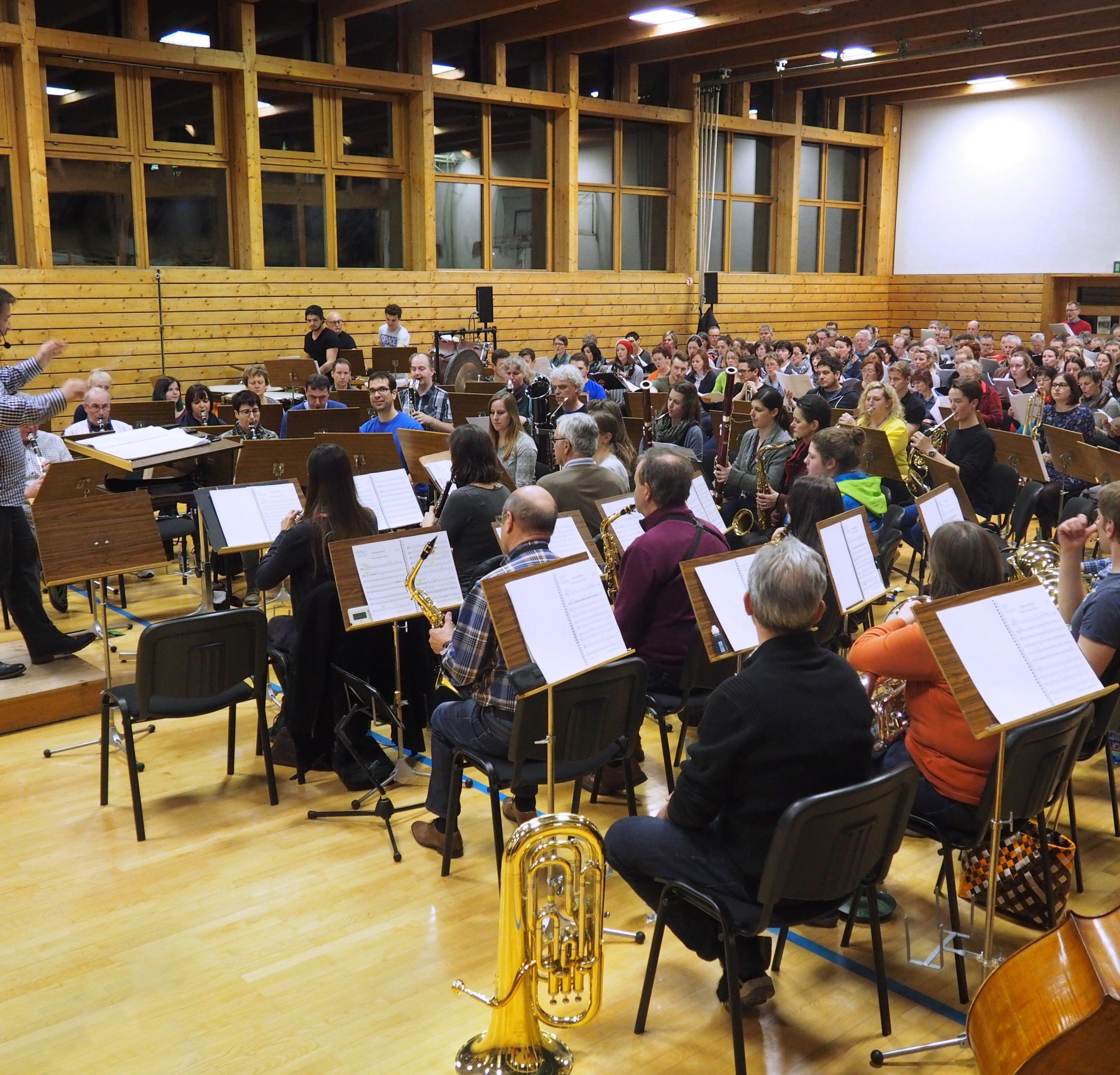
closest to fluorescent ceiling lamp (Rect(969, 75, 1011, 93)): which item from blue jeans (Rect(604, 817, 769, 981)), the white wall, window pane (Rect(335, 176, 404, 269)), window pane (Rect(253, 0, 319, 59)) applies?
the white wall

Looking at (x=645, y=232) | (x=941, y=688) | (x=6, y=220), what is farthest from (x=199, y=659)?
(x=645, y=232)

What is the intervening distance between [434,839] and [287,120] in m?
11.6

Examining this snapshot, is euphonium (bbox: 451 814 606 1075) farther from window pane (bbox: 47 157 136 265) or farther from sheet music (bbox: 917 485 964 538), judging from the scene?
window pane (bbox: 47 157 136 265)

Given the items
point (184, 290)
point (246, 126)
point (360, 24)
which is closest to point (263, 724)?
point (184, 290)

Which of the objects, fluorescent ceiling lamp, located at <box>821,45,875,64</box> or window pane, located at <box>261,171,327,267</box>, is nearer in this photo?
→ window pane, located at <box>261,171,327,267</box>

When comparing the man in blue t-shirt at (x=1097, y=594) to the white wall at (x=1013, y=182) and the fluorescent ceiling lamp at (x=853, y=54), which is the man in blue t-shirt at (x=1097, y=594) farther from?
the white wall at (x=1013, y=182)

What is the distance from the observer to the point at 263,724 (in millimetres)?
4395

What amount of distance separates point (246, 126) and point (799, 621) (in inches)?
467

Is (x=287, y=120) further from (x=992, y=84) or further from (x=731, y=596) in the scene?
(x=992, y=84)

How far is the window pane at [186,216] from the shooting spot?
12484 millimetres

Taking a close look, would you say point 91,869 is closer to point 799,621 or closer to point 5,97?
point 799,621

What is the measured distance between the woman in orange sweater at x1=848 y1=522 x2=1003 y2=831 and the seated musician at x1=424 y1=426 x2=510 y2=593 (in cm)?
203

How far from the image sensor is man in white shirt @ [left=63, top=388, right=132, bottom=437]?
24.1 ft

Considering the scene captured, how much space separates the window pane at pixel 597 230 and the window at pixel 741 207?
5.94 feet
